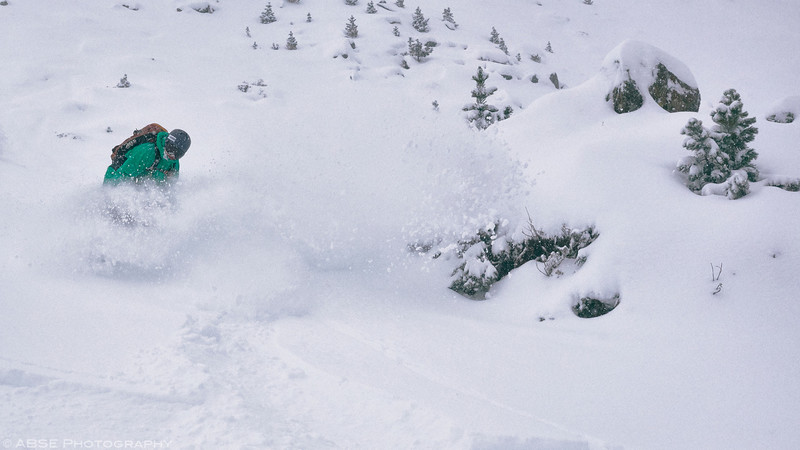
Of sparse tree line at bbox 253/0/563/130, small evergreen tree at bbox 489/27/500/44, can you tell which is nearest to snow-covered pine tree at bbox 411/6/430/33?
sparse tree line at bbox 253/0/563/130

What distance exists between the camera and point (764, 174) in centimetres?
511

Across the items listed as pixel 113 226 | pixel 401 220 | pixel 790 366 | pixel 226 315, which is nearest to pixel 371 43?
pixel 401 220

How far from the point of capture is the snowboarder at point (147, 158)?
571cm

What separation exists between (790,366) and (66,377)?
4.73 metres

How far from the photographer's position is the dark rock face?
297 inches

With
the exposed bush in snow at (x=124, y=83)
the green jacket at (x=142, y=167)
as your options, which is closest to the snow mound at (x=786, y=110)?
the green jacket at (x=142, y=167)

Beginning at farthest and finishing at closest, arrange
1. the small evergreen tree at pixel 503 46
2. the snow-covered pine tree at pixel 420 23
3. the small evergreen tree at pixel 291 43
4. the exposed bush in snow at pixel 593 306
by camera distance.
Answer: the snow-covered pine tree at pixel 420 23
the small evergreen tree at pixel 503 46
the small evergreen tree at pixel 291 43
the exposed bush in snow at pixel 593 306

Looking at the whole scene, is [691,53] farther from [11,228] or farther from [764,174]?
[11,228]

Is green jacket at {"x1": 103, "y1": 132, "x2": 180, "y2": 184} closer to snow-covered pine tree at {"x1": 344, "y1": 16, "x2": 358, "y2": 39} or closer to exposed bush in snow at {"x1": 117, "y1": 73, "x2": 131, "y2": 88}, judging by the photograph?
exposed bush in snow at {"x1": 117, "y1": 73, "x2": 131, "y2": 88}

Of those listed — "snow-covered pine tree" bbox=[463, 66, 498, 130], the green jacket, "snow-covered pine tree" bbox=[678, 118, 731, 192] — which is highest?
"snow-covered pine tree" bbox=[678, 118, 731, 192]

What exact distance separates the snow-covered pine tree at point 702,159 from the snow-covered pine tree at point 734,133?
107 mm

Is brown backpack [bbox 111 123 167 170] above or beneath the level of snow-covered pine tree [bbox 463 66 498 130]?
beneath

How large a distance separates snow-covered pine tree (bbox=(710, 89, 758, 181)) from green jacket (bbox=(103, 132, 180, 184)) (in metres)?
6.43

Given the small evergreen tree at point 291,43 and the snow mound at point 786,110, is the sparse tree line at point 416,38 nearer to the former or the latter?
the small evergreen tree at point 291,43
